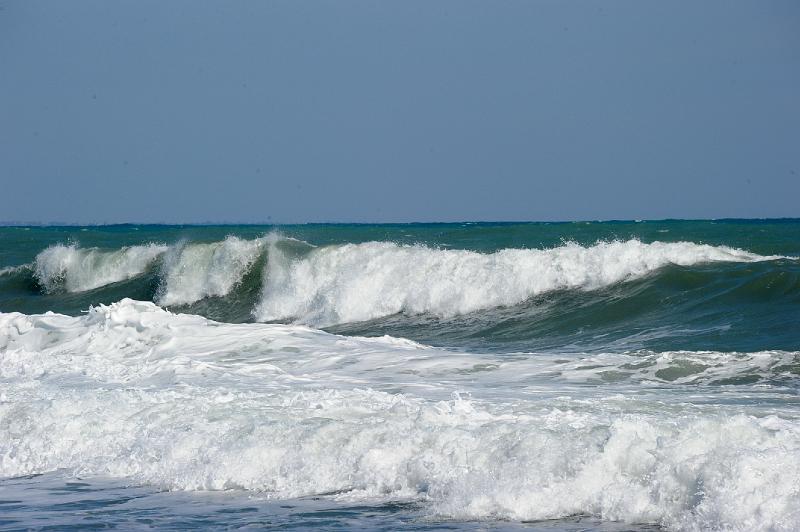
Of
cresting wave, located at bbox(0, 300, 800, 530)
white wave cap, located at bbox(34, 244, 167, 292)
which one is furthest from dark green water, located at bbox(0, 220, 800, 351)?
white wave cap, located at bbox(34, 244, 167, 292)

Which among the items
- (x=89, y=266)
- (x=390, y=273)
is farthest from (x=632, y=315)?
(x=89, y=266)

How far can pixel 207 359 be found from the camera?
1115 centimetres

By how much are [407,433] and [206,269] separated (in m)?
18.8

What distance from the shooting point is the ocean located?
570 centimetres

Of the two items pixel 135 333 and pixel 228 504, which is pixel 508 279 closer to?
pixel 135 333

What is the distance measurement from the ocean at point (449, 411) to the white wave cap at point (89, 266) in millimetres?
12259

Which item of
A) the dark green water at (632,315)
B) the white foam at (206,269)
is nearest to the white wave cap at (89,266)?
the white foam at (206,269)

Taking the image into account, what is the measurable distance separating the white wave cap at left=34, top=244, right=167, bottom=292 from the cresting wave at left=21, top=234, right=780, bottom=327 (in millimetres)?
2419

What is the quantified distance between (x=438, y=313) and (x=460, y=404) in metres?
10.9

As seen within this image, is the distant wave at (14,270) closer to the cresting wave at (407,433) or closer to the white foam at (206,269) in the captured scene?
the white foam at (206,269)

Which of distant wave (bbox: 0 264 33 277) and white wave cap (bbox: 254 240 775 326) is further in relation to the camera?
distant wave (bbox: 0 264 33 277)

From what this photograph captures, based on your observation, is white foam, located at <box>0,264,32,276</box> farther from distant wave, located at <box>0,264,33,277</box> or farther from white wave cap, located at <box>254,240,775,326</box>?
white wave cap, located at <box>254,240,775,326</box>

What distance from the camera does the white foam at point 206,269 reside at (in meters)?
24.2

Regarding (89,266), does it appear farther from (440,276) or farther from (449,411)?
(449,411)
